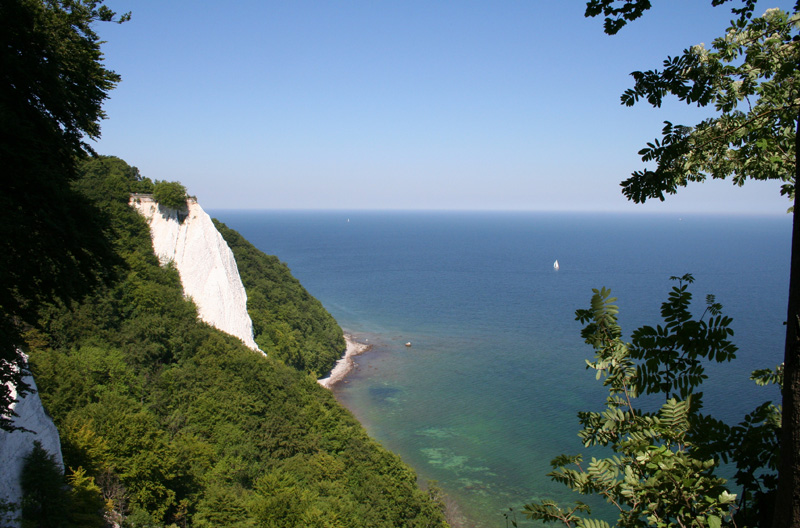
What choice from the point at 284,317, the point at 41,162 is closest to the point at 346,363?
the point at 284,317

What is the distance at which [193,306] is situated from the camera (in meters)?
35.8

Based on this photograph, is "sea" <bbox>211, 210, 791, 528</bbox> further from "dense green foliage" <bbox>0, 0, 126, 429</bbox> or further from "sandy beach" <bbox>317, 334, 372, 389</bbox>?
"dense green foliage" <bbox>0, 0, 126, 429</bbox>

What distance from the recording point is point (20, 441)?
13.1 metres

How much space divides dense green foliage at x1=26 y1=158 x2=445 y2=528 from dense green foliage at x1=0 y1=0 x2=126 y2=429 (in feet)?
24.4

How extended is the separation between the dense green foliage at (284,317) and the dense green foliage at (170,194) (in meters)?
12.8

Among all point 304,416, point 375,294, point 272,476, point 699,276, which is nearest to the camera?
point 272,476

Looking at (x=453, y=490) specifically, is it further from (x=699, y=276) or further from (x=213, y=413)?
(x=699, y=276)

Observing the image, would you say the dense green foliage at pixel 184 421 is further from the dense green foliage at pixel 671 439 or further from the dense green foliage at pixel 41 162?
the dense green foliage at pixel 671 439

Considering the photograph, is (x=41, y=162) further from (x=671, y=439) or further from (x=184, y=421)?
(x=184, y=421)

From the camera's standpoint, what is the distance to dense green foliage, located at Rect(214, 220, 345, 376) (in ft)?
150

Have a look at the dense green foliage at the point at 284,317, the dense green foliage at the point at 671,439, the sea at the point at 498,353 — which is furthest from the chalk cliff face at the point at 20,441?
the dense green foliage at the point at 284,317

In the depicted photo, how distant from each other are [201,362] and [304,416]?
7.45 meters

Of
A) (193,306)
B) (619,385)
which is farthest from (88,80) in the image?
(193,306)

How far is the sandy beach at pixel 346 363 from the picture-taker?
159 feet
